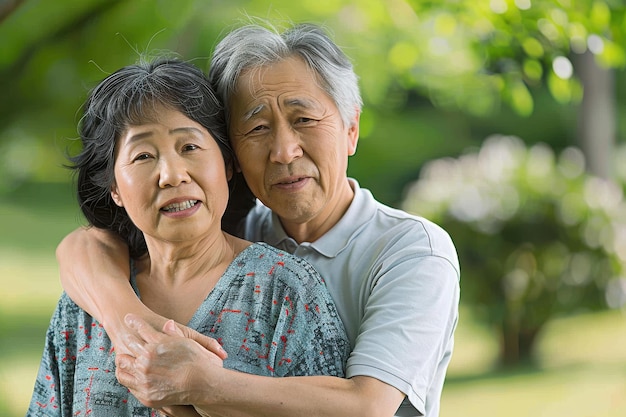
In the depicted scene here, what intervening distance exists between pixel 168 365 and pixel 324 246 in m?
0.52

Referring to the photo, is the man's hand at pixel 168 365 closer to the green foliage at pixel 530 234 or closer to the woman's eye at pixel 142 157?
the woman's eye at pixel 142 157

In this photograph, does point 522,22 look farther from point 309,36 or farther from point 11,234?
point 11,234

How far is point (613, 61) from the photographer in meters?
3.08

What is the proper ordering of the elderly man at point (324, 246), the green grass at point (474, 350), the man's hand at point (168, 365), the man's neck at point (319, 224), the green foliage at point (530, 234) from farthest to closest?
1. the green grass at point (474, 350)
2. the green foliage at point (530, 234)
3. the man's neck at point (319, 224)
4. the elderly man at point (324, 246)
5. the man's hand at point (168, 365)

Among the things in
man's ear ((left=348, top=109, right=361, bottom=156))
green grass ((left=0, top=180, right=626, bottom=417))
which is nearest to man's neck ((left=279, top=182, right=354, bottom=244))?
man's ear ((left=348, top=109, right=361, bottom=156))

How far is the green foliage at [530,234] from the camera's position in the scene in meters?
4.94

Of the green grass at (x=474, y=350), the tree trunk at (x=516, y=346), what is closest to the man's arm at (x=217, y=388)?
the green grass at (x=474, y=350)

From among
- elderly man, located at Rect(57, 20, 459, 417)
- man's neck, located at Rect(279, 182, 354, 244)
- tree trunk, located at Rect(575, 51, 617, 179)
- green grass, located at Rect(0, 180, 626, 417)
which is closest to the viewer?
elderly man, located at Rect(57, 20, 459, 417)

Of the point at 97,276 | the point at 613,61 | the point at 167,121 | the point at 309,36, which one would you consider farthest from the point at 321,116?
the point at 613,61

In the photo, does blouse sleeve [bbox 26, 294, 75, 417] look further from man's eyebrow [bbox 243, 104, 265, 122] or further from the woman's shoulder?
man's eyebrow [bbox 243, 104, 265, 122]

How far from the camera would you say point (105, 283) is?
68.3 inches

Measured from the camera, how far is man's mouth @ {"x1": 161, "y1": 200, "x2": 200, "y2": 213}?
5.35 feet

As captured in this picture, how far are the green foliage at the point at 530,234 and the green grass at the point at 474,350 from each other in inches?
21.1

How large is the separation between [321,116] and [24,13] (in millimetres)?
1704
